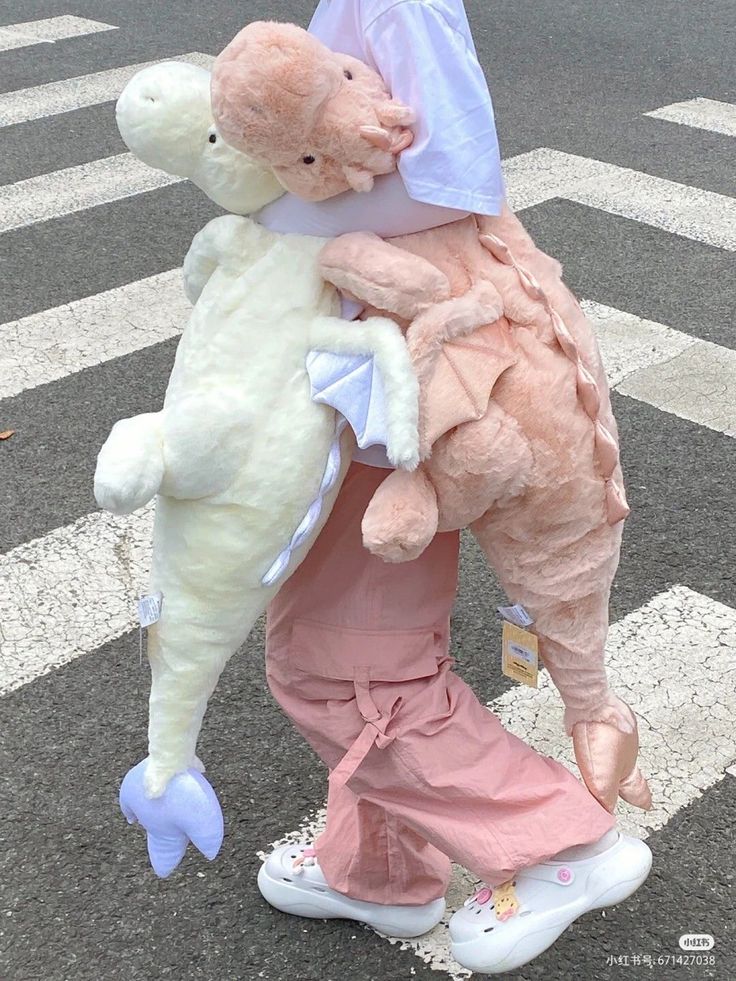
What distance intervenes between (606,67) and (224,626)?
686cm

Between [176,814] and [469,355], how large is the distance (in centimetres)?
85

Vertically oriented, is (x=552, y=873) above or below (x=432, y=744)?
below

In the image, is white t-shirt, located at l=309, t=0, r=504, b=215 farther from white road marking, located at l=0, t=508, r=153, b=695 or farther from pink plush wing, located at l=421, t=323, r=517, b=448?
white road marking, located at l=0, t=508, r=153, b=695

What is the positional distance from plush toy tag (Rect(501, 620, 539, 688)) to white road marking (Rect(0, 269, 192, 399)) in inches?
109

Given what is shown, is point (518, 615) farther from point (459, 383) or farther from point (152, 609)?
point (152, 609)

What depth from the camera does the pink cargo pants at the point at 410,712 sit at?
2.23 metres

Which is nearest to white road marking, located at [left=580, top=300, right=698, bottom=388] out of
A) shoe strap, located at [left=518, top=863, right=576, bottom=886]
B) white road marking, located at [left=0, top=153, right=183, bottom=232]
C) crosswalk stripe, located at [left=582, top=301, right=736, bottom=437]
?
crosswalk stripe, located at [left=582, top=301, right=736, bottom=437]

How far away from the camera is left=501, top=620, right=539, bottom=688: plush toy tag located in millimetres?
2338

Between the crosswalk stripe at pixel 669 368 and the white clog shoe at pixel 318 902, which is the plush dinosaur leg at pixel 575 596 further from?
the crosswalk stripe at pixel 669 368

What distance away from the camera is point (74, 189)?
21.4ft

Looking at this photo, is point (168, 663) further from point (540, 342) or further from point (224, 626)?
point (540, 342)

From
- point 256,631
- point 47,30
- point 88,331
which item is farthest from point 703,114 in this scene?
point 256,631

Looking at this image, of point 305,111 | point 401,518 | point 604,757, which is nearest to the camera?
point 305,111

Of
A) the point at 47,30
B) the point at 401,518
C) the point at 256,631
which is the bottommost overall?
the point at 47,30
